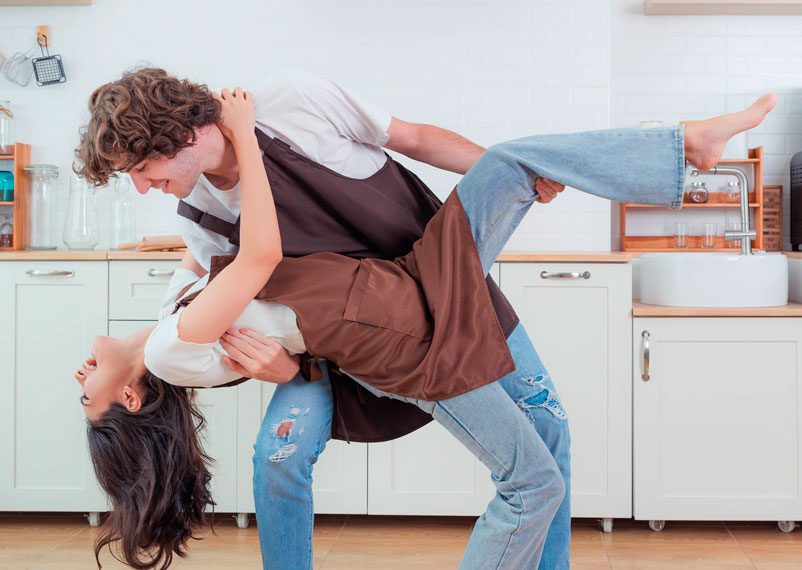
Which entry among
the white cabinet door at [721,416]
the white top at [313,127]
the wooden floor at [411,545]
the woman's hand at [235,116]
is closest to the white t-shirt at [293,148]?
the white top at [313,127]

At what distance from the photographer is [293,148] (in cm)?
161

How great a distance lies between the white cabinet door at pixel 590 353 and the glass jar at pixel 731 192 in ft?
3.00

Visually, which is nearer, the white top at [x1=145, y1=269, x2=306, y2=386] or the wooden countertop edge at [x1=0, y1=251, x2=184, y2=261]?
the white top at [x1=145, y1=269, x2=306, y2=386]

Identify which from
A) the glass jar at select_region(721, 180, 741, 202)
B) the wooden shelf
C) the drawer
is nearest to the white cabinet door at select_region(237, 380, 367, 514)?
the drawer

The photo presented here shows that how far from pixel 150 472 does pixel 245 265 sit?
62 cm

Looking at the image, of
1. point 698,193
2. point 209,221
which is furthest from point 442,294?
point 698,193

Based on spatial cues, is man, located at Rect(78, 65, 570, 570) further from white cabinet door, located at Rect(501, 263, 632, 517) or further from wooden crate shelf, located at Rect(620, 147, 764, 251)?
wooden crate shelf, located at Rect(620, 147, 764, 251)

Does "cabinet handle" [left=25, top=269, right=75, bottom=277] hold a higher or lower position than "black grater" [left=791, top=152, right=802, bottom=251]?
lower

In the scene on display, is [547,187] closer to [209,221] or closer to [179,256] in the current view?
[209,221]

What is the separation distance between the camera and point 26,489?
2.78 metres

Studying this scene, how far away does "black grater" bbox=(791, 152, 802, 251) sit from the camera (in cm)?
308

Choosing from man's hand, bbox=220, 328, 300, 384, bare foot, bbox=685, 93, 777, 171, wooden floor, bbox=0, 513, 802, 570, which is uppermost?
bare foot, bbox=685, 93, 777, 171

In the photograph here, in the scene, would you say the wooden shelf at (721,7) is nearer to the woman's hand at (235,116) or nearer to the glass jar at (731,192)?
the glass jar at (731,192)

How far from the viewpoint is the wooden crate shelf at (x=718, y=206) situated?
316cm
